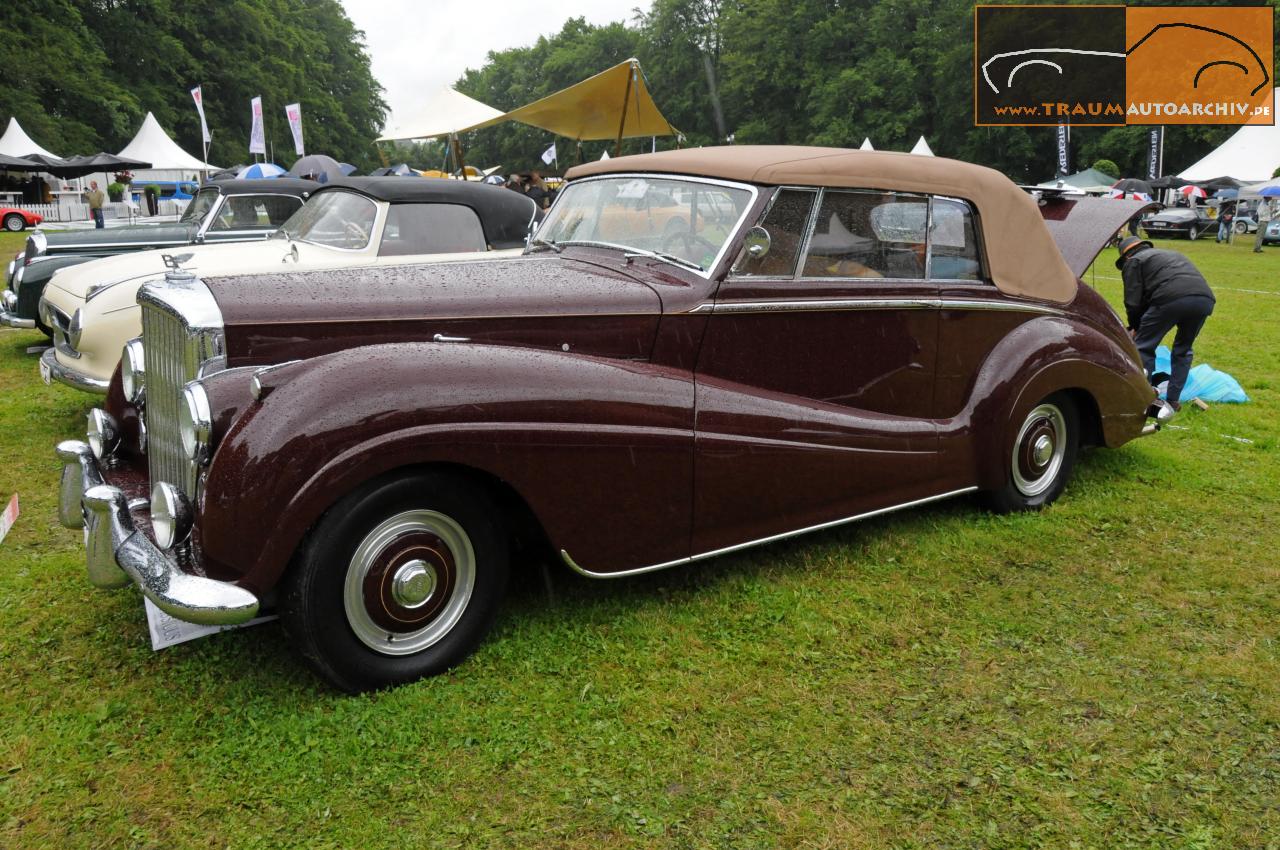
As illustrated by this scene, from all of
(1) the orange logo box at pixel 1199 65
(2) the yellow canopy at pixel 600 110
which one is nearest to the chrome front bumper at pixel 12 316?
(2) the yellow canopy at pixel 600 110

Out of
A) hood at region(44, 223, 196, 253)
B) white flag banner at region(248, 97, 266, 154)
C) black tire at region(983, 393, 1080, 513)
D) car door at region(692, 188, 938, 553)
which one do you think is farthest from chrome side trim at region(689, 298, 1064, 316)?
white flag banner at region(248, 97, 266, 154)

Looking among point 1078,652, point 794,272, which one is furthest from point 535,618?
point 1078,652

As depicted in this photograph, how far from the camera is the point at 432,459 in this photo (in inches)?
107

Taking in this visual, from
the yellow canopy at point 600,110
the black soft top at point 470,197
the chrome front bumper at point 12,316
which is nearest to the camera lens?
the black soft top at point 470,197

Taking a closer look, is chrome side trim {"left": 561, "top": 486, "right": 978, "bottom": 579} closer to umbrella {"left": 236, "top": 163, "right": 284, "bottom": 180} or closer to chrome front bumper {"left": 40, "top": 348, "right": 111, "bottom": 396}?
chrome front bumper {"left": 40, "top": 348, "right": 111, "bottom": 396}

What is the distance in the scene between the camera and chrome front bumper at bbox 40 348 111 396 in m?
5.48

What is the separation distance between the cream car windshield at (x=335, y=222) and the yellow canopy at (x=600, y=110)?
475 cm

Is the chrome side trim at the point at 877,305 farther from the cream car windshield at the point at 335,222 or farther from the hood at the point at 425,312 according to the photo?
the cream car windshield at the point at 335,222

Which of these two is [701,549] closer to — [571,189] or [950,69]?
[571,189]

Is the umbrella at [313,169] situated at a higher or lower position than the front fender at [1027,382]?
higher

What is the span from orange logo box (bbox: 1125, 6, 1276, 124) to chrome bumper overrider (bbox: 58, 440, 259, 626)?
33045mm

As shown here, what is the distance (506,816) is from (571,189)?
124 inches

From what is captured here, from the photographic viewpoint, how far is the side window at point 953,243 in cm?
413

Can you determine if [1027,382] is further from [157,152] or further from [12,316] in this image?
[157,152]
